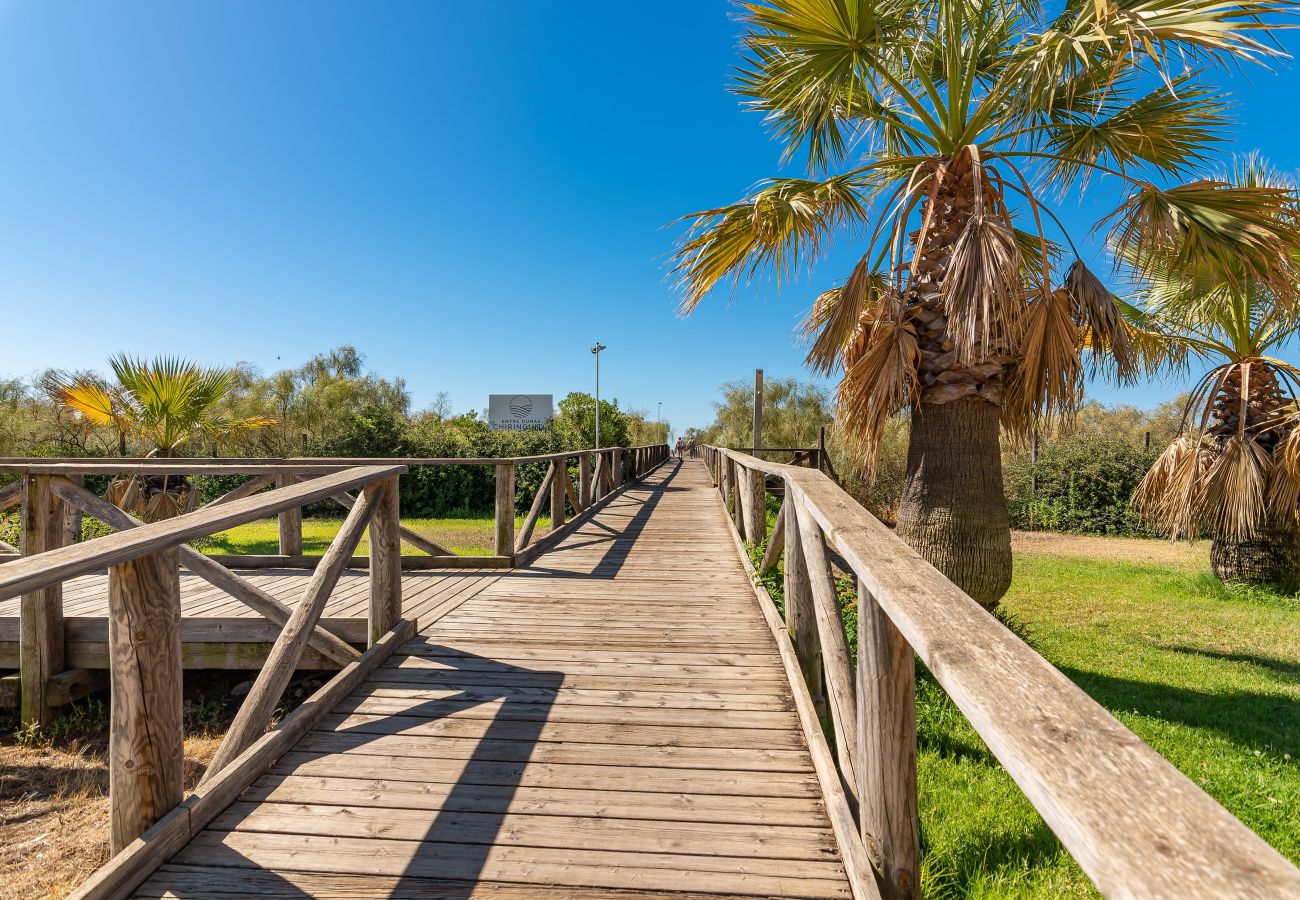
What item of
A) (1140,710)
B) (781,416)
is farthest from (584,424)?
(1140,710)

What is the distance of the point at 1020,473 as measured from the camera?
18172 millimetres

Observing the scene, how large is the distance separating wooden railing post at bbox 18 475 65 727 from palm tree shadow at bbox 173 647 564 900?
2.30 metres

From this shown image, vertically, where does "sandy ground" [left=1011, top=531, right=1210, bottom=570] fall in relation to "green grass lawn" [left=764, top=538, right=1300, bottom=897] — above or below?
below

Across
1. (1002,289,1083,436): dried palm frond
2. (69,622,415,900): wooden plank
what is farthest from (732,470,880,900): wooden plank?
(1002,289,1083,436): dried palm frond

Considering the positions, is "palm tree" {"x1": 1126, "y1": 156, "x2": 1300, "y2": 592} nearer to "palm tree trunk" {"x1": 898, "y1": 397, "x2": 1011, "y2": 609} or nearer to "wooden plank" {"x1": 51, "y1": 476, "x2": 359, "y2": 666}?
"palm tree trunk" {"x1": 898, "y1": 397, "x2": 1011, "y2": 609}

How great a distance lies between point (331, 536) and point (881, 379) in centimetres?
1204

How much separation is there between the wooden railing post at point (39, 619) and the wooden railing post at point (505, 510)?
298 centimetres

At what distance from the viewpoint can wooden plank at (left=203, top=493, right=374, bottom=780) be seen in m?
2.26

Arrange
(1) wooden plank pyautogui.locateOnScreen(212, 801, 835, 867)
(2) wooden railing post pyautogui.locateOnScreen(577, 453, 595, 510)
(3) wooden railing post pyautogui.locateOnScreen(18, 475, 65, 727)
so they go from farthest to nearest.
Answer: (2) wooden railing post pyautogui.locateOnScreen(577, 453, 595, 510) < (3) wooden railing post pyautogui.locateOnScreen(18, 475, 65, 727) < (1) wooden plank pyautogui.locateOnScreen(212, 801, 835, 867)

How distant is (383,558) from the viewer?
11.5 ft

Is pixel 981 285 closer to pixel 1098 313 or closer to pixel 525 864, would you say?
pixel 1098 313

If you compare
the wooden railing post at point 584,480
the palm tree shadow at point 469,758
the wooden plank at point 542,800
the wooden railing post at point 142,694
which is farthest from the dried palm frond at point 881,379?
the wooden railing post at point 584,480

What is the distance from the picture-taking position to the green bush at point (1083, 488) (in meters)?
16.3

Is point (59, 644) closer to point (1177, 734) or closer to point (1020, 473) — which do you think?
point (1177, 734)
